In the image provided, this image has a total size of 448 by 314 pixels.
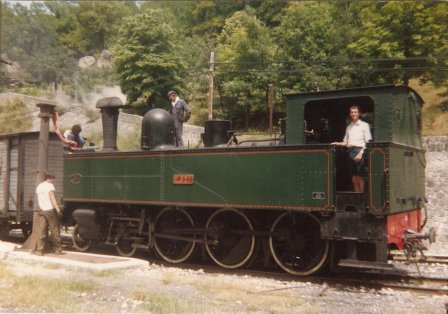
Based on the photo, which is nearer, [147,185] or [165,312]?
[165,312]

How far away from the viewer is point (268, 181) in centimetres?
734

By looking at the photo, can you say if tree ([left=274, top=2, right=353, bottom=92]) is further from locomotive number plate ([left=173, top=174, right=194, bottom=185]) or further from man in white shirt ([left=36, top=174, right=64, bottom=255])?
man in white shirt ([left=36, top=174, right=64, bottom=255])

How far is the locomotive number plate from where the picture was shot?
8250 mm

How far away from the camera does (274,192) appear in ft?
23.9

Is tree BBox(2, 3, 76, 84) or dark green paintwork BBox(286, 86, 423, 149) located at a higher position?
tree BBox(2, 3, 76, 84)

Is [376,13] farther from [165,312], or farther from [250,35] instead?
[165,312]

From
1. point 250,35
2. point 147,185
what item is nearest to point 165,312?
point 147,185

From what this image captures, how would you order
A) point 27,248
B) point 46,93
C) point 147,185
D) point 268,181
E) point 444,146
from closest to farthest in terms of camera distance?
point 268,181
point 147,185
point 27,248
point 444,146
point 46,93

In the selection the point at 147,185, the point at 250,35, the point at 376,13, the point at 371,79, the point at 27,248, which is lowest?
the point at 27,248

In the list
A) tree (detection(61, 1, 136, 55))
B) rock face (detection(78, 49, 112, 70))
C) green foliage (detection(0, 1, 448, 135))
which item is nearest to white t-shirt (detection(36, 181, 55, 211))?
green foliage (detection(0, 1, 448, 135))

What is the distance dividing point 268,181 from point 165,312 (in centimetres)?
299

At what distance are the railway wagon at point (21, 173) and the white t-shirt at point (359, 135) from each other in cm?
787

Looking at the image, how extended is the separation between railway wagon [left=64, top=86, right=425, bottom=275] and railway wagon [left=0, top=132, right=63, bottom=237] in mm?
2296

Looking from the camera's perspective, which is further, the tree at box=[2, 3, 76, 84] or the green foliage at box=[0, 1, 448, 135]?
the tree at box=[2, 3, 76, 84]
